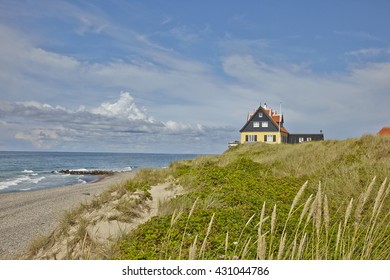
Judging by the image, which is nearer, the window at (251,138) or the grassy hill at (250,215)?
the grassy hill at (250,215)

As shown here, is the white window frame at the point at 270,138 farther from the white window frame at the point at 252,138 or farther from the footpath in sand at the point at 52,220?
the footpath in sand at the point at 52,220

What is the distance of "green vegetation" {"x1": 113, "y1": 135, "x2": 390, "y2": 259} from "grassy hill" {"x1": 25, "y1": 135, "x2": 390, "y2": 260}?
0.07ft

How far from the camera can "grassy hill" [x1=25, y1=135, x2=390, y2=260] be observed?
3.90m

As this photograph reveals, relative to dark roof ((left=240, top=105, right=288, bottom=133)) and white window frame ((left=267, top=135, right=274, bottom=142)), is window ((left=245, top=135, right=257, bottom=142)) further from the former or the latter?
white window frame ((left=267, top=135, right=274, bottom=142))

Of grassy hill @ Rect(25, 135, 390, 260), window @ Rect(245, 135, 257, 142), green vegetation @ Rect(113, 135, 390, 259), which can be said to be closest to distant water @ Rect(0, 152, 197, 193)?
window @ Rect(245, 135, 257, 142)

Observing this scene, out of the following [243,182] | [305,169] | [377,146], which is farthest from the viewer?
[377,146]

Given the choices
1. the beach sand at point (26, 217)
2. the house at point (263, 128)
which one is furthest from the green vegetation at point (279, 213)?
the house at point (263, 128)

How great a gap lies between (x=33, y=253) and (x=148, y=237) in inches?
172

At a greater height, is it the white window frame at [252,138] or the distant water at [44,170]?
the white window frame at [252,138]

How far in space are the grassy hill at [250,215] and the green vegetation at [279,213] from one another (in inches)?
0.9

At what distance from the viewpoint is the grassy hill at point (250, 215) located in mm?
3900

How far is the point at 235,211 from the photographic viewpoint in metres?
7.25
